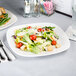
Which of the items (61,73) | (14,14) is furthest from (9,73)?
(14,14)

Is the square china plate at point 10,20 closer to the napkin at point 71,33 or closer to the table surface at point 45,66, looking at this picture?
the table surface at point 45,66

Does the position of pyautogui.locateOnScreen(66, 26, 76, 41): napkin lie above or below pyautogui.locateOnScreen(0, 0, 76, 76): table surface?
above

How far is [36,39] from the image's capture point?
1143 millimetres

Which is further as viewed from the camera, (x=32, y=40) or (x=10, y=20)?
(x=10, y=20)

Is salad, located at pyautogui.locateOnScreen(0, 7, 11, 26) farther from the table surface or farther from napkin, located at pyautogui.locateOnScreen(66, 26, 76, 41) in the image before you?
napkin, located at pyautogui.locateOnScreen(66, 26, 76, 41)

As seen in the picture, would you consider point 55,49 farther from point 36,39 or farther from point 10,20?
point 10,20

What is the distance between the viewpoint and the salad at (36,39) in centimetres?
109

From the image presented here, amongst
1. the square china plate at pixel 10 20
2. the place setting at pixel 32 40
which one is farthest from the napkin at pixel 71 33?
the square china plate at pixel 10 20

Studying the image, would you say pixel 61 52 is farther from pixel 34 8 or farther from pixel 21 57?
pixel 34 8

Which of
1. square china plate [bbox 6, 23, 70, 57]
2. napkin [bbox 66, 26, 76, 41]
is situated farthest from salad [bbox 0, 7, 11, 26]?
napkin [bbox 66, 26, 76, 41]

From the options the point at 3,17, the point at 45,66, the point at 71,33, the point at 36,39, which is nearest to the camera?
the point at 45,66

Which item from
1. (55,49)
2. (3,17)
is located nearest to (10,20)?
(3,17)

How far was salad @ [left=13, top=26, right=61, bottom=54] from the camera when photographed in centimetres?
109

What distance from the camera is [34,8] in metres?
1.49
